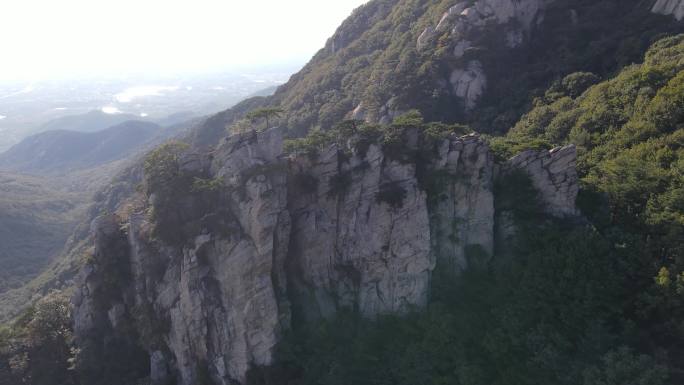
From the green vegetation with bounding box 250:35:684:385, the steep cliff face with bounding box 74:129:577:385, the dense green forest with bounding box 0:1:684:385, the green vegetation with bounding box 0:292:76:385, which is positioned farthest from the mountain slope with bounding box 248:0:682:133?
the green vegetation with bounding box 0:292:76:385

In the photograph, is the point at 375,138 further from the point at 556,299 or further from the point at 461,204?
the point at 556,299

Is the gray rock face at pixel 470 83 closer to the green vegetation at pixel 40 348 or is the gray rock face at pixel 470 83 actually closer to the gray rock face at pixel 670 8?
the gray rock face at pixel 670 8

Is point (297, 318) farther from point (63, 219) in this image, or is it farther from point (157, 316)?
point (63, 219)

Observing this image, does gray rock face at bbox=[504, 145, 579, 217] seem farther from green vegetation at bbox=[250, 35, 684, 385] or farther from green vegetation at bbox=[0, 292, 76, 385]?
green vegetation at bbox=[0, 292, 76, 385]

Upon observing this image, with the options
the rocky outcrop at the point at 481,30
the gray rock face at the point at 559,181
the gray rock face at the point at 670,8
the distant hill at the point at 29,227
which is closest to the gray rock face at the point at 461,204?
the gray rock face at the point at 559,181

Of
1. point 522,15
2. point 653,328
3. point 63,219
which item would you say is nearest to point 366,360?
point 653,328

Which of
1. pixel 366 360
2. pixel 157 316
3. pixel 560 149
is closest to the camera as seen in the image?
pixel 366 360

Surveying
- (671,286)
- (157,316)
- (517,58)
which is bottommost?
(157,316)
